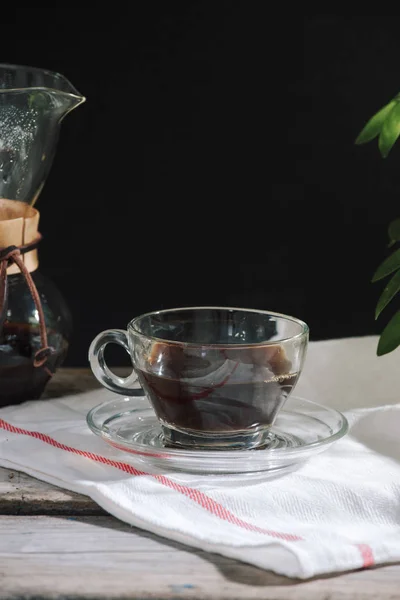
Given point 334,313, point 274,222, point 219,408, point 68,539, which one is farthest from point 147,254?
point 68,539

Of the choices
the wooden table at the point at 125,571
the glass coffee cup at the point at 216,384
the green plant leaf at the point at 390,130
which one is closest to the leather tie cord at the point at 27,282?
the glass coffee cup at the point at 216,384

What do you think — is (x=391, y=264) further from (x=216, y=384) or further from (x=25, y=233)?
(x=25, y=233)

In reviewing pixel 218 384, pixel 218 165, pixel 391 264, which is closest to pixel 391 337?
pixel 391 264

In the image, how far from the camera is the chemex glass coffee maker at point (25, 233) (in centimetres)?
90

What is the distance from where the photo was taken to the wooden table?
58 cm

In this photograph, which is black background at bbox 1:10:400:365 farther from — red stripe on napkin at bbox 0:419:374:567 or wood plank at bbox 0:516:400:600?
wood plank at bbox 0:516:400:600

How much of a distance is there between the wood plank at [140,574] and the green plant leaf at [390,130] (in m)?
0.41

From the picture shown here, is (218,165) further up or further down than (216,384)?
further up

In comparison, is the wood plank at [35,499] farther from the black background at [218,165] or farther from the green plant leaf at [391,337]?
the black background at [218,165]

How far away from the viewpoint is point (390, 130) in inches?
33.9

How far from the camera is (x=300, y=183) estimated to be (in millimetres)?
1342

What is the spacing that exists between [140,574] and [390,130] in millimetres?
484

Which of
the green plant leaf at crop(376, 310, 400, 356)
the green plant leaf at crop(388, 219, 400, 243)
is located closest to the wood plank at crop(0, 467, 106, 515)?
the green plant leaf at crop(376, 310, 400, 356)

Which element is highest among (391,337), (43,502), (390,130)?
(390,130)
